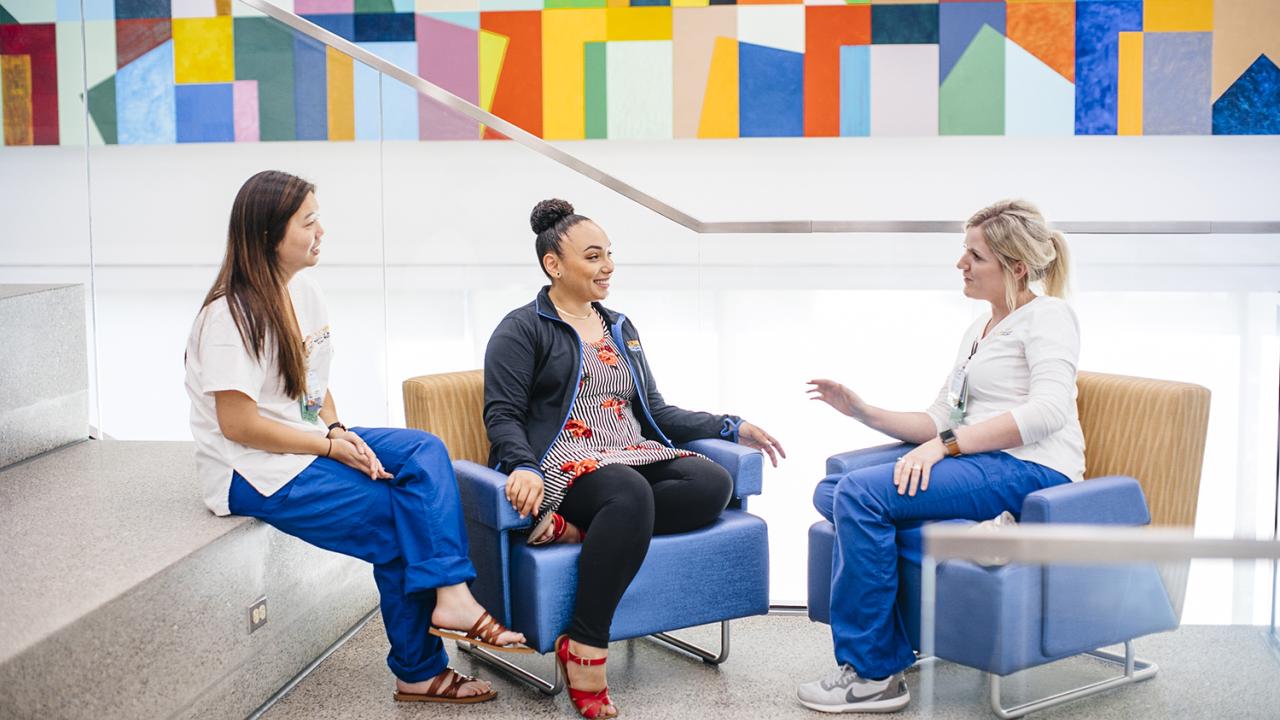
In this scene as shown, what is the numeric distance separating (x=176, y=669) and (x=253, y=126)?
5.90 ft

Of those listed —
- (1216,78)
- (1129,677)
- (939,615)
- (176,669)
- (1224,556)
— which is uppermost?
(1216,78)

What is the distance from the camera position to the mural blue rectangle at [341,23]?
20.1 ft

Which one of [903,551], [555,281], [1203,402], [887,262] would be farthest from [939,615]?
[887,262]

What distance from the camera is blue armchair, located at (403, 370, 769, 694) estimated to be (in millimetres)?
2771

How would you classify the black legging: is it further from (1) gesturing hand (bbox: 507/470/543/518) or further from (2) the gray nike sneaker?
(2) the gray nike sneaker

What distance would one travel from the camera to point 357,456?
109 inches

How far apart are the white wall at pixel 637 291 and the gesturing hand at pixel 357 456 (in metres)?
0.95

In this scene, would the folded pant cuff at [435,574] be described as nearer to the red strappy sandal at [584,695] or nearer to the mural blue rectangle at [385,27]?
the red strappy sandal at [584,695]

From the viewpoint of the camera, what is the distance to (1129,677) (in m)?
1.60

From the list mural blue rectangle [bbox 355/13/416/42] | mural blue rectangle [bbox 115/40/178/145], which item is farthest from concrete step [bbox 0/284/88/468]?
mural blue rectangle [bbox 355/13/416/42]

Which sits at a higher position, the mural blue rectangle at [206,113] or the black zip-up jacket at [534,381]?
the mural blue rectangle at [206,113]

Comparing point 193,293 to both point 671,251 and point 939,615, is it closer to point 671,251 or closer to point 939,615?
point 671,251

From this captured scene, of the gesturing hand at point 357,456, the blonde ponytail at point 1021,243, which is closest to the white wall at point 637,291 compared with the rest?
the blonde ponytail at point 1021,243

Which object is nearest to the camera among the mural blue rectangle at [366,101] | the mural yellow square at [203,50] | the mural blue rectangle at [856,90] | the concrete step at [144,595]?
the concrete step at [144,595]
